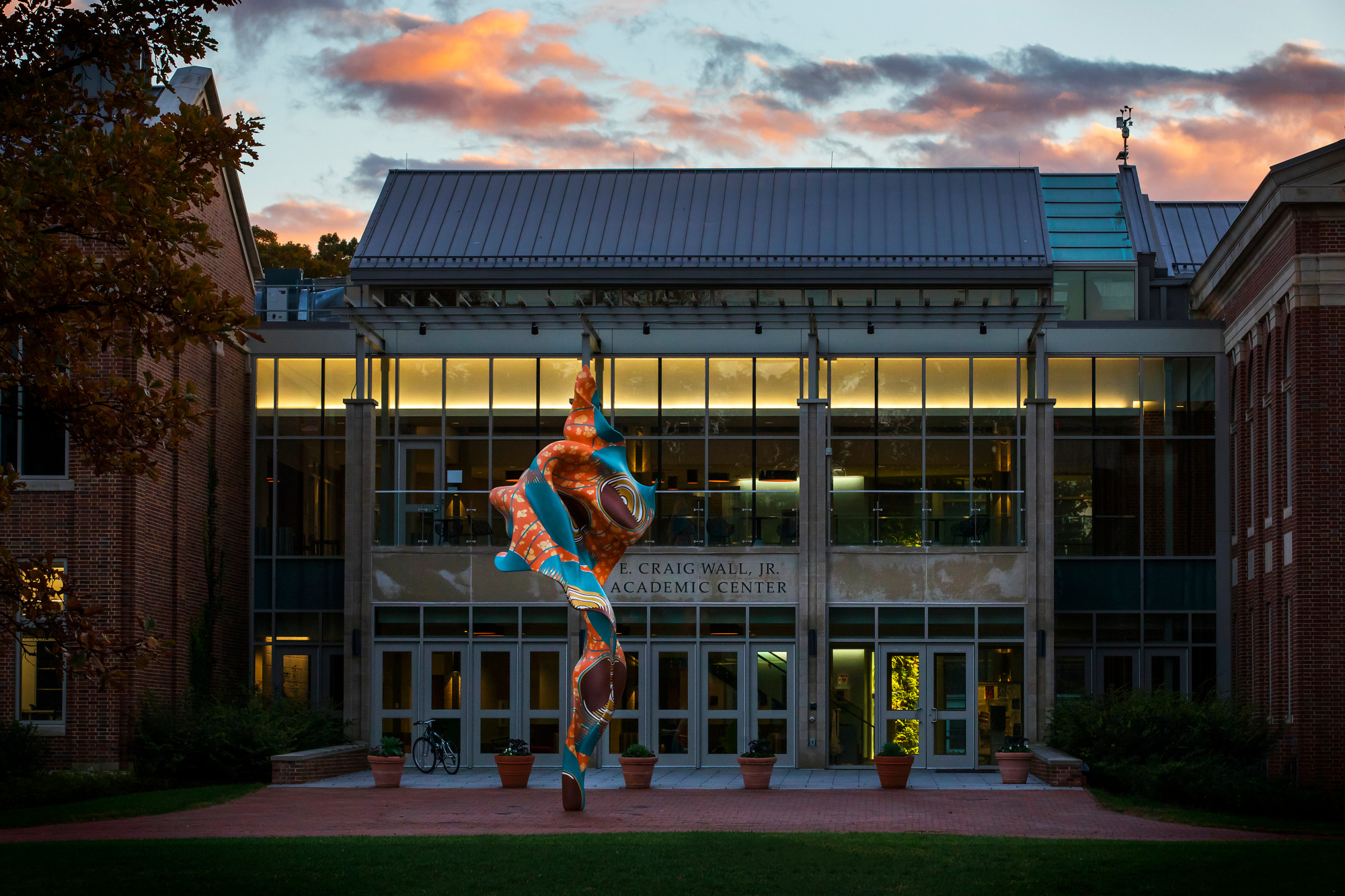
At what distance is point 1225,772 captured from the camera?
2261 cm

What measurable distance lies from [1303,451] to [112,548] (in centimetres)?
1965

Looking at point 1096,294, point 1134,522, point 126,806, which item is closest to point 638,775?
point 126,806

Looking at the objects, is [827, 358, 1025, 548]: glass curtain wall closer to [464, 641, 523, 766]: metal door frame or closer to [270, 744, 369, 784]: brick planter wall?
[464, 641, 523, 766]: metal door frame

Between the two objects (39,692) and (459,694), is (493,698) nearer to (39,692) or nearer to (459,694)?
(459,694)

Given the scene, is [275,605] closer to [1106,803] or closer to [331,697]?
[331,697]

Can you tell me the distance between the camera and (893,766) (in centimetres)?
2503

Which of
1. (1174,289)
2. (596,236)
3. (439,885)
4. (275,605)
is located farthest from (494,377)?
(439,885)

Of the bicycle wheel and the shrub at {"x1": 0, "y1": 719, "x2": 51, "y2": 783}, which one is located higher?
the shrub at {"x1": 0, "y1": 719, "x2": 51, "y2": 783}

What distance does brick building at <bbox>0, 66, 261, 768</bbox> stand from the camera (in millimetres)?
26109

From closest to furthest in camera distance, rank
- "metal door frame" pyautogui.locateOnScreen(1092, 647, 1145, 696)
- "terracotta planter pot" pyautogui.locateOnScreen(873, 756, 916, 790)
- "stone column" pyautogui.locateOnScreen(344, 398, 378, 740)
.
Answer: "terracotta planter pot" pyautogui.locateOnScreen(873, 756, 916, 790), "stone column" pyautogui.locateOnScreen(344, 398, 378, 740), "metal door frame" pyautogui.locateOnScreen(1092, 647, 1145, 696)

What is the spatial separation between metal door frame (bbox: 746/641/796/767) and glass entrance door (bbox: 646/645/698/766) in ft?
3.54

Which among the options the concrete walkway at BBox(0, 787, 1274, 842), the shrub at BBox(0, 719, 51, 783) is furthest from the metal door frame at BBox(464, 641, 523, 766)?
the shrub at BBox(0, 719, 51, 783)

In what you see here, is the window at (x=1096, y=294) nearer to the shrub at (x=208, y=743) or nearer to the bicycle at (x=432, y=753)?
the bicycle at (x=432, y=753)

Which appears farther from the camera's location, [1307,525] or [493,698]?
[493,698]
